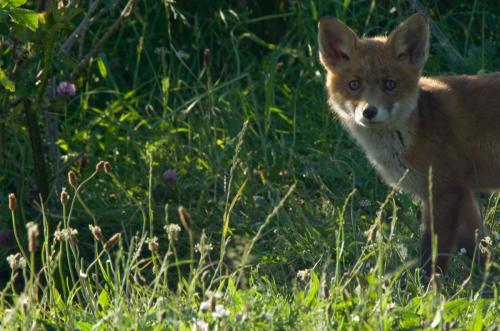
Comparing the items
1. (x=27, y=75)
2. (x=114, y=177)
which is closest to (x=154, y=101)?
(x=114, y=177)

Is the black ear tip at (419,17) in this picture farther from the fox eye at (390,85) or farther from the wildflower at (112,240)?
the wildflower at (112,240)

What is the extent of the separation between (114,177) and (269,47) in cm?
145

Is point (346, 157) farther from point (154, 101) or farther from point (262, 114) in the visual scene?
point (154, 101)

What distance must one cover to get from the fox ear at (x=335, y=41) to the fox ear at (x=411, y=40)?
0.60ft

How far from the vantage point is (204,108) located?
5.61 metres

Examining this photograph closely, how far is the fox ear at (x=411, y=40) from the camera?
445cm

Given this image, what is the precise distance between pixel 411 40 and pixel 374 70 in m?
0.26

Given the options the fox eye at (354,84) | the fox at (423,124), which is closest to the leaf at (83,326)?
the fox at (423,124)

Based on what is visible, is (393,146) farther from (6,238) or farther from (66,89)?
(6,238)

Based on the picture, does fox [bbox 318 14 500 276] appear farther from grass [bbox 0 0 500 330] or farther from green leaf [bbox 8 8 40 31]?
green leaf [bbox 8 8 40 31]

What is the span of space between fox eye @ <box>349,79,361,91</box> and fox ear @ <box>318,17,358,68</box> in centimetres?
15

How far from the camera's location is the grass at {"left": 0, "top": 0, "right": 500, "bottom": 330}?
351cm

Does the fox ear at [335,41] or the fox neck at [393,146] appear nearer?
the fox neck at [393,146]

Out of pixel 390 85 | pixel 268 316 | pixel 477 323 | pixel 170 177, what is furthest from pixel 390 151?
pixel 268 316
